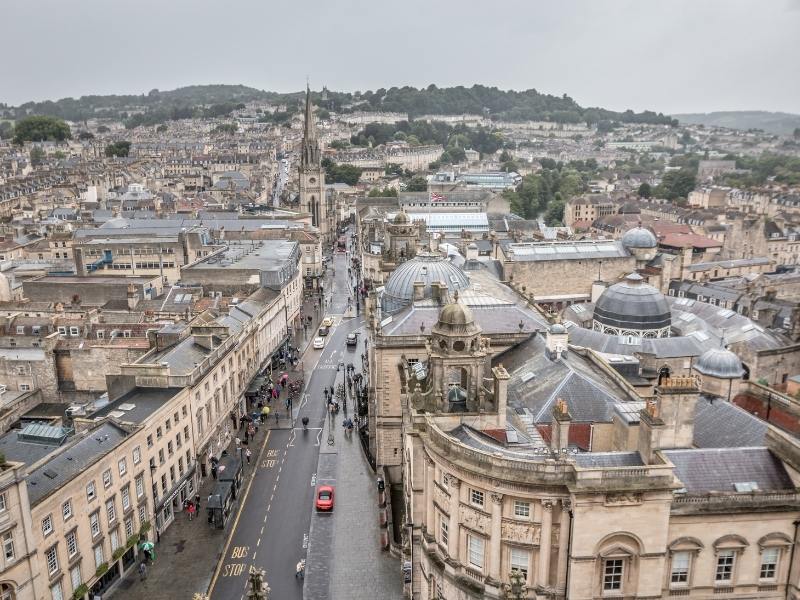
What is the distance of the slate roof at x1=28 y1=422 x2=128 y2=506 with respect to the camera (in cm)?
3306

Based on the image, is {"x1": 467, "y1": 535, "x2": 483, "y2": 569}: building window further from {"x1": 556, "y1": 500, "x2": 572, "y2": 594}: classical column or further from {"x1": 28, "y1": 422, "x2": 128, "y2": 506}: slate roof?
{"x1": 28, "y1": 422, "x2": 128, "y2": 506}: slate roof

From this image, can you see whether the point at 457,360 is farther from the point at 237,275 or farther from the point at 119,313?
the point at 237,275

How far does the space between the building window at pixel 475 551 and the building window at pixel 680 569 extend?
26.1ft

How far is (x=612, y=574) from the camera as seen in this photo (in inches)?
1128

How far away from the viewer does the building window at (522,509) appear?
28859mm

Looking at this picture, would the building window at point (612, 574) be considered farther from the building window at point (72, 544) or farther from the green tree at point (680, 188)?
the green tree at point (680, 188)

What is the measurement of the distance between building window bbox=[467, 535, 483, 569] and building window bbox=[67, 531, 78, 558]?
65.1 ft

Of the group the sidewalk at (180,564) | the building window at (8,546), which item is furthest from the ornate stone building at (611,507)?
the building window at (8,546)

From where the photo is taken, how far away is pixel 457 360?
3431 cm

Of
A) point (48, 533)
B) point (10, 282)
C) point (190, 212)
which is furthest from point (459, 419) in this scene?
point (190, 212)

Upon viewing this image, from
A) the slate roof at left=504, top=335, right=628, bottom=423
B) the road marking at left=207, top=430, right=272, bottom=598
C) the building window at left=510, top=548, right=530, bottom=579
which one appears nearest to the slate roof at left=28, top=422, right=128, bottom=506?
the road marking at left=207, top=430, right=272, bottom=598

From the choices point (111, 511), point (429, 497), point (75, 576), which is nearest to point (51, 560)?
point (75, 576)

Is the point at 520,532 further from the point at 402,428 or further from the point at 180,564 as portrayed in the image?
the point at 180,564

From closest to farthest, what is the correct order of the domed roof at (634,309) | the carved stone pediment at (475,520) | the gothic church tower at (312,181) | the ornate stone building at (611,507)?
the ornate stone building at (611,507)
the carved stone pediment at (475,520)
the domed roof at (634,309)
the gothic church tower at (312,181)
